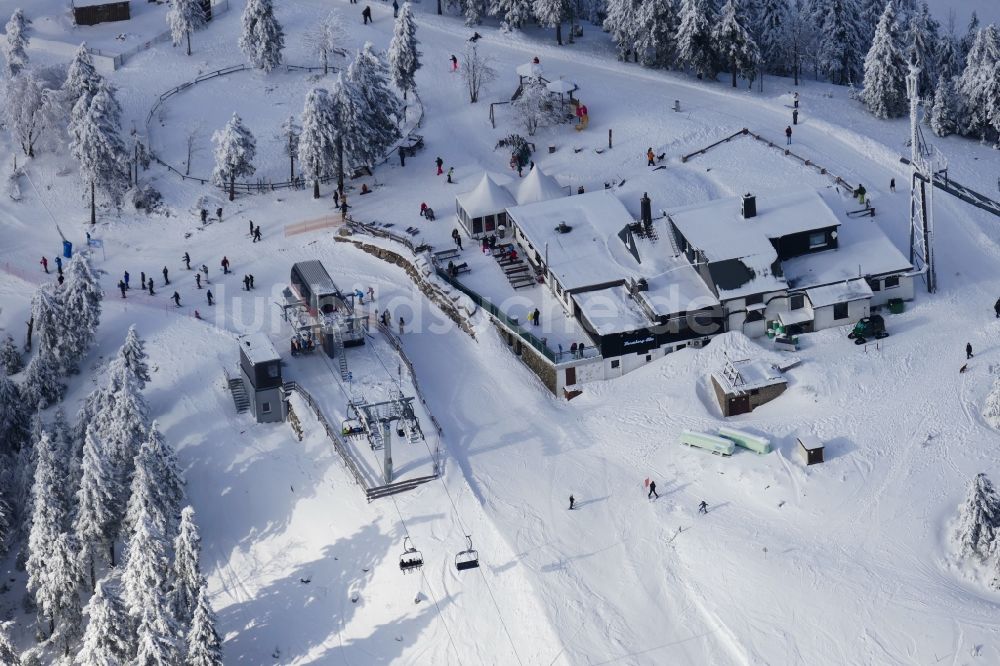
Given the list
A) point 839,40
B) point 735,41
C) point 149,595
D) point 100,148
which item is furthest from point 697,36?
point 149,595

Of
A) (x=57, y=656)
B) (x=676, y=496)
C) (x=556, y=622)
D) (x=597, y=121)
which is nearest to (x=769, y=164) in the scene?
(x=597, y=121)

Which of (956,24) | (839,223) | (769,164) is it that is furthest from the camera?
(956,24)

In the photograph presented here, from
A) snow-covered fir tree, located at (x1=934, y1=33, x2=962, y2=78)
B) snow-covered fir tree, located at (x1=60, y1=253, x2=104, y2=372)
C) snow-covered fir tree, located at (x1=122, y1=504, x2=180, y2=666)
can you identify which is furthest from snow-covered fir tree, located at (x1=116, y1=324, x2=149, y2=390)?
snow-covered fir tree, located at (x1=934, y1=33, x2=962, y2=78)

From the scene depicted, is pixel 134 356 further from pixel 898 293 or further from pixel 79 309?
pixel 898 293

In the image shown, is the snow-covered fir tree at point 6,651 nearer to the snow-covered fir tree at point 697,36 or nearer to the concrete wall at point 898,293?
the concrete wall at point 898,293

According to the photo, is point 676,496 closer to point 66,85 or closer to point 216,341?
point 216,341

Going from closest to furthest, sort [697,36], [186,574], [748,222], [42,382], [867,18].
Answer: [186,574]
[42,382]
[748,222]
[697,36]
[867,18]

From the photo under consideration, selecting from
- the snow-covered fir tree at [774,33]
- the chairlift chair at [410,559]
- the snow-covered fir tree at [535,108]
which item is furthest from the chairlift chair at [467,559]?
the snow-covered fir tree at [774,33]
